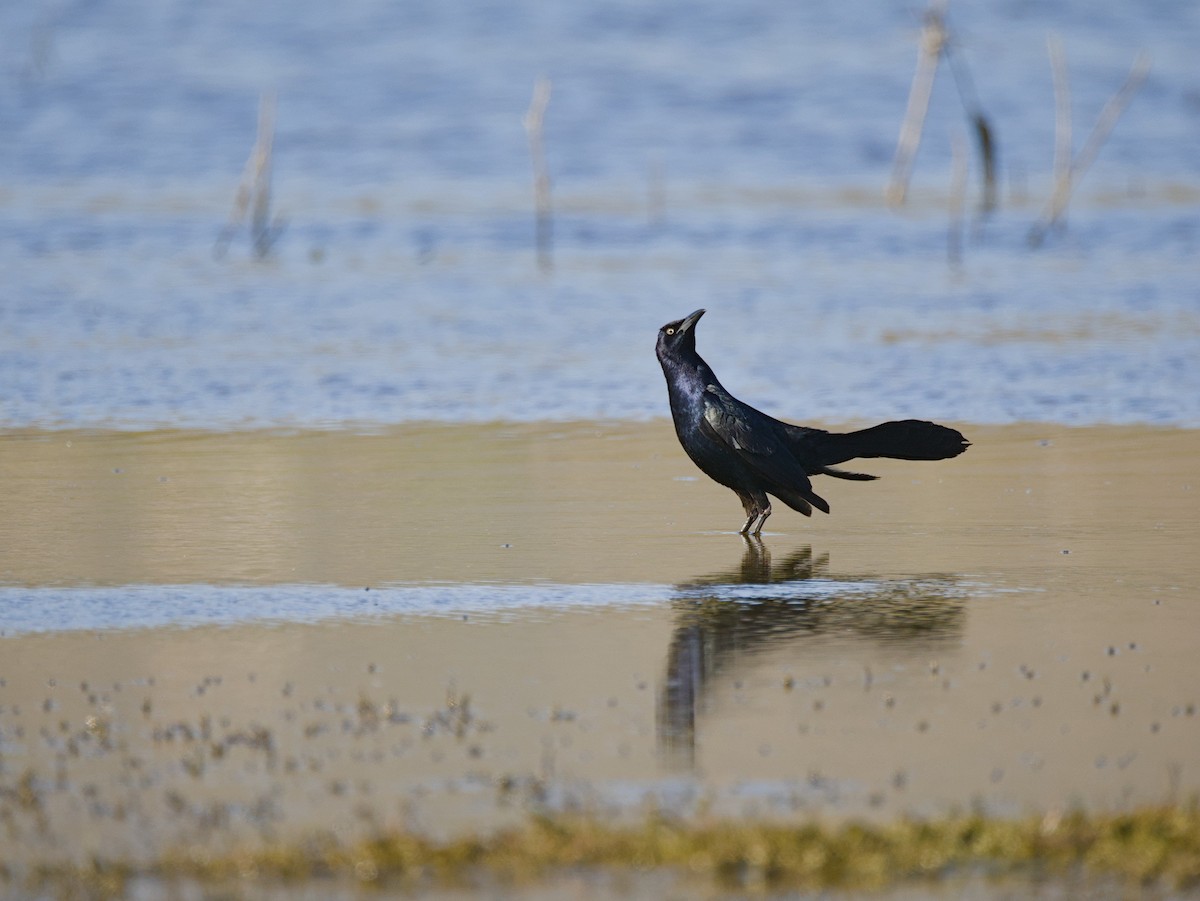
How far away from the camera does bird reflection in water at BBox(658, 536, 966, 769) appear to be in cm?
623

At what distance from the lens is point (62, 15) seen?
5531 cm

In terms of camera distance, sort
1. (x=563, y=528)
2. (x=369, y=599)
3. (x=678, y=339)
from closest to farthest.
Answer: (x=369, y=599) → (x=563, y=528) → (x=678, y=339)

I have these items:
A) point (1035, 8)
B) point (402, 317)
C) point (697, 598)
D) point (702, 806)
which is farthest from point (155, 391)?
point (1035, 8)

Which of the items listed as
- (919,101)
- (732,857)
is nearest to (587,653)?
(732,857)

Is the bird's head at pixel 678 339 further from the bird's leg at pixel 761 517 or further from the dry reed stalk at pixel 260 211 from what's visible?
the dry reed stalk at pixel 260 211

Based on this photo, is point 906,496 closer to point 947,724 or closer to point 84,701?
point 947,724

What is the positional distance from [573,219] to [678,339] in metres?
20.4

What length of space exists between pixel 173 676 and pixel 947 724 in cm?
244

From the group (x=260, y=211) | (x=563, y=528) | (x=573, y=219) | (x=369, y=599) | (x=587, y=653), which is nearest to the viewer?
(x=587, y=653)

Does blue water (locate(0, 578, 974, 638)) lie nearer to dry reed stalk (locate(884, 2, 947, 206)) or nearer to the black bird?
the black bird

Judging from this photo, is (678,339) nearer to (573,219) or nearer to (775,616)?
(775,616)

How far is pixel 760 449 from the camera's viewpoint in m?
8.86

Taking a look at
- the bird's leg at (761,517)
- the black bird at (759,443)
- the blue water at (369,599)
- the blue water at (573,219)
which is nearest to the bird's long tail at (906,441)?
the black bird at (759,443)

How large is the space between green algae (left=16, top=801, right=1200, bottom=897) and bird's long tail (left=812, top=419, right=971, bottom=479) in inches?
174
